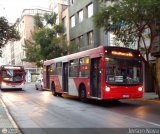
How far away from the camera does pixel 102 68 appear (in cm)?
1909

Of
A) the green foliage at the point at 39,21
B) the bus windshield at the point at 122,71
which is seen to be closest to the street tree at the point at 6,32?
the bus windshield at the point at 122,71

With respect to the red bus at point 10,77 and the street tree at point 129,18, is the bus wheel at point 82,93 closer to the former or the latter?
the street tree at point 129,18

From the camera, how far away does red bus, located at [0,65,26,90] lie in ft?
129

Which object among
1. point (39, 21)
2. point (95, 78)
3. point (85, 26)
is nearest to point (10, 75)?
point (85, 26)

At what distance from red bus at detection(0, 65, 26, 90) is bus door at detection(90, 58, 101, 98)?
20.3 meters

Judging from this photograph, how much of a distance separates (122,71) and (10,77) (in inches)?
885

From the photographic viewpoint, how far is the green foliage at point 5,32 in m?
14.6

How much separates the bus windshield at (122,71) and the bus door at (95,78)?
686 mm

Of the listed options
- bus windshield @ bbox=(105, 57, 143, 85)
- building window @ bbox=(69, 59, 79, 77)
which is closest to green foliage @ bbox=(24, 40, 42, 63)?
building window @ bbox=(69, 59, 79, 77)

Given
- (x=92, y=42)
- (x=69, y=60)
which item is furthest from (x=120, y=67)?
(x=92, y=42)

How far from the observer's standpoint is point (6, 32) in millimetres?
14992

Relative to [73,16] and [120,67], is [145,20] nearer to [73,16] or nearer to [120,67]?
[120,67]

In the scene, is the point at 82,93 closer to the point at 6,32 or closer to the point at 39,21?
the point at 6,32

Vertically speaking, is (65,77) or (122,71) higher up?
(122,71)
